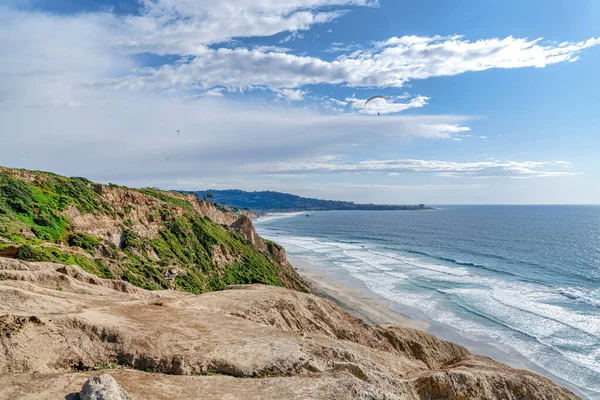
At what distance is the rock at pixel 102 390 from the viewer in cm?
888

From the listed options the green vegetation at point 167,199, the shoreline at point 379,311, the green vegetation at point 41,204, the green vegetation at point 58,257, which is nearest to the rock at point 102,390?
the green vegetation at point 58,257

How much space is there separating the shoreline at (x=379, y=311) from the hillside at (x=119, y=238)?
6304 millimetres

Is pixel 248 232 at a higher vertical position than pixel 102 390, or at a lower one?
lower

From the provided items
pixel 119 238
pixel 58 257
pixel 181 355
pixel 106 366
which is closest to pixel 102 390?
pixel 106 366

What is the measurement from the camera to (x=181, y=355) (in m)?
12.5

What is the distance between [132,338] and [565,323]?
43.8 metres

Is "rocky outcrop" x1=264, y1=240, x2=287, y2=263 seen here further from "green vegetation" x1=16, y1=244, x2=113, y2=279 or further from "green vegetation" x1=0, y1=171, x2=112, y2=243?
"green vegetation" x1=16, y1=244, x2=113, y2=279

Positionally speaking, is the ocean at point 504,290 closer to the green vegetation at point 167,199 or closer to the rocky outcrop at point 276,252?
the rocky outcrop at point 276,252

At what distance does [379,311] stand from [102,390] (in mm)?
41075

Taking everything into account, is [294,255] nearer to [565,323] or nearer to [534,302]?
[534,302]

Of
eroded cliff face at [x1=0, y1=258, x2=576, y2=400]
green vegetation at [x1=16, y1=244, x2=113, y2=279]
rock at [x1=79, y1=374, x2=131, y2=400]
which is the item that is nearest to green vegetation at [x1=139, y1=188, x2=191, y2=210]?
green vegetation at [x1=16, y1=244, x2=113, y2=279]

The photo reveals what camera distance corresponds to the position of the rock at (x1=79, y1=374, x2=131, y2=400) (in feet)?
29.1

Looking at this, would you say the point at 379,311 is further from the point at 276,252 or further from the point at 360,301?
the point at 276,252

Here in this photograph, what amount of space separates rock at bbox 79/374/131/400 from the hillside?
16198mm
